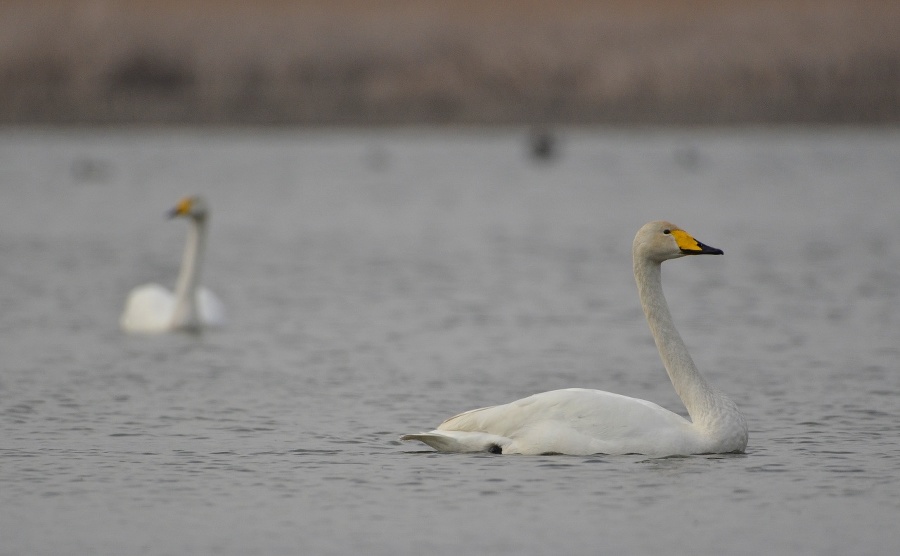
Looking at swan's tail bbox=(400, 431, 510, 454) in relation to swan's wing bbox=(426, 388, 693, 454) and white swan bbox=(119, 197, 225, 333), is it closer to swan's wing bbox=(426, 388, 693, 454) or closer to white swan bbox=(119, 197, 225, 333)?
swan's wing bbox=(426, 388, 693, 454)

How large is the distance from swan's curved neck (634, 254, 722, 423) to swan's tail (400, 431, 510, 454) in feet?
3.74

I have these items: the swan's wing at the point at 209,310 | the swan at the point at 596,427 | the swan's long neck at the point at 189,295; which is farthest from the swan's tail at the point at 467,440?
the swan's wing at the point at 209,310

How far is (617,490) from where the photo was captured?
9336mm

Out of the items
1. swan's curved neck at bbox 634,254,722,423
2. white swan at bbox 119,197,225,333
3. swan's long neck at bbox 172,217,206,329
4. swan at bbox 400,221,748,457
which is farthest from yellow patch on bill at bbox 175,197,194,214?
swan at bbox 400,221,748,457

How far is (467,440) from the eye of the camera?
10227 mm

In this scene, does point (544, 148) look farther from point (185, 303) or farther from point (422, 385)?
point (422, 385)

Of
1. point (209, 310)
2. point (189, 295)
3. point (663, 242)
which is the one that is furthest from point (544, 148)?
point (663, 242)

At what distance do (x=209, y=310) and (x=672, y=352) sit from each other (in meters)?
8.50

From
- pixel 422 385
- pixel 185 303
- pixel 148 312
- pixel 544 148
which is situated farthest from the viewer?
pixel 544 148

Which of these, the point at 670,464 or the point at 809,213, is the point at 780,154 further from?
the point at 670,464

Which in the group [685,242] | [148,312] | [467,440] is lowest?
[467,440]

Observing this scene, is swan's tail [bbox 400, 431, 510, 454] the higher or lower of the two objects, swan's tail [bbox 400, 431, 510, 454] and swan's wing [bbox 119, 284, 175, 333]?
the lower

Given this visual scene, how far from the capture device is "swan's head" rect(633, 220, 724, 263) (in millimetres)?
10609

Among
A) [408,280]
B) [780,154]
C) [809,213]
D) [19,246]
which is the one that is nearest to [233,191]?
[809,213]
